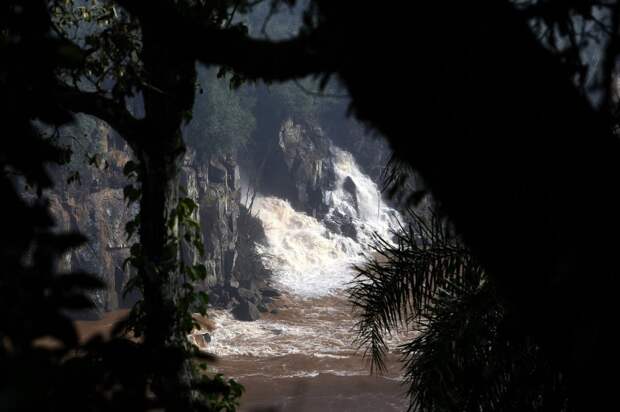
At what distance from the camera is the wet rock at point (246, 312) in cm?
2178

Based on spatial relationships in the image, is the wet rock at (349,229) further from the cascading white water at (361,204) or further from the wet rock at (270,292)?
the wet rock at (270,292)

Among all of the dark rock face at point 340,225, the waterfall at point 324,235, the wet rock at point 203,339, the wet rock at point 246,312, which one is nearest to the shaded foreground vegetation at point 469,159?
the wet rock at point 203,339

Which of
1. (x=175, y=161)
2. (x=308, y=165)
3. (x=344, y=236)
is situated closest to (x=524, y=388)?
(x=175, y=161)

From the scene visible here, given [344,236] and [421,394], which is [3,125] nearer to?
[421,394]

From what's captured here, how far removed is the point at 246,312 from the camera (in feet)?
72.1

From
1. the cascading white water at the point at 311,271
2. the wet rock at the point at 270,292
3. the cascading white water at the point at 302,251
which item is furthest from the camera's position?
the cascading white water at the point at 302,251

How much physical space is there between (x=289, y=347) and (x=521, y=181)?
18.2 meters

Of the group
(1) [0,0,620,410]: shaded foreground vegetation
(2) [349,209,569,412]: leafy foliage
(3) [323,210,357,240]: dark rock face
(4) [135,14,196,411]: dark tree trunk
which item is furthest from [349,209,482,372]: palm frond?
(3) [323,210,357,240]: dark rock face

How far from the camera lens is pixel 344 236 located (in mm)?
30969

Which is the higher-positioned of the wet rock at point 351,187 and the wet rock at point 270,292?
the wet rock at point 351,187

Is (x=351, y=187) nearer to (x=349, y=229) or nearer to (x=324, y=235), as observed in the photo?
(x=349, y=229)

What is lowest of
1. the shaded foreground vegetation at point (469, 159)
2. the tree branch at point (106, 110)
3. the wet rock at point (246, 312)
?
the wet rock at point (246, 312)

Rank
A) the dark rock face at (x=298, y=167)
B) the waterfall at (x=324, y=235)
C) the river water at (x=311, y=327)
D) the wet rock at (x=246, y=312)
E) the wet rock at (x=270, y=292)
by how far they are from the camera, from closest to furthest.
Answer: the river water at (x=311, y=327)
the wet rock at (x=246, y=312)
the wet rock at (x=270, y=292)
the waterfall at (x=324, y=235)
the dark rock face at (x=298, y=167)

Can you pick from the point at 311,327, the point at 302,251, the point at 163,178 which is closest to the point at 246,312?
the point at 311,327
